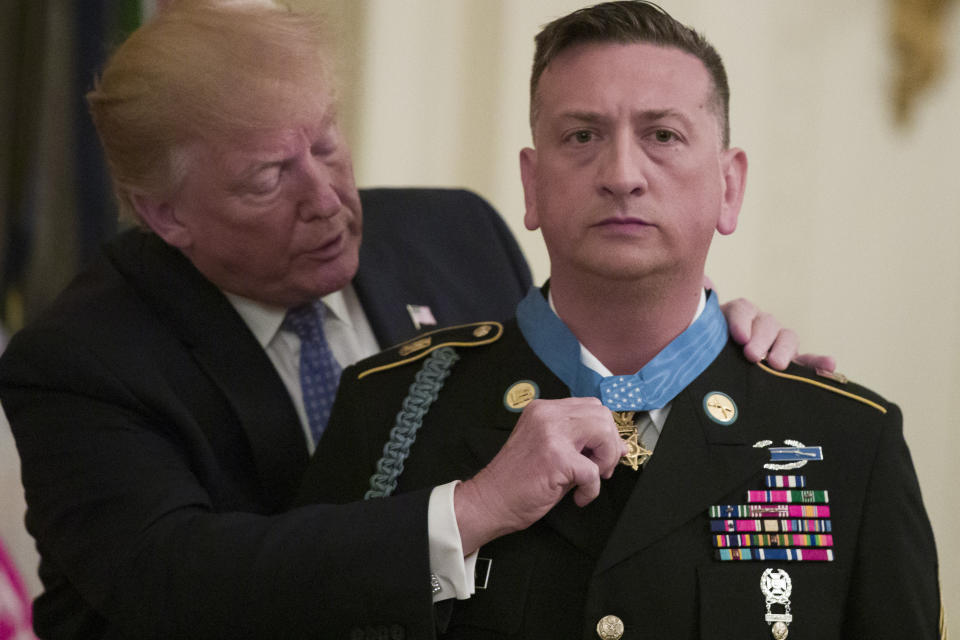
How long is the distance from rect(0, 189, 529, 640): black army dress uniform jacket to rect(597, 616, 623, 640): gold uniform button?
21cm

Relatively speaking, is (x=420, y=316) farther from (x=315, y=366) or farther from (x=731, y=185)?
(x=731, y=185)

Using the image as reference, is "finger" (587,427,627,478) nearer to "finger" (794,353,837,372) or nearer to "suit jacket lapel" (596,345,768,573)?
"suit jacket lapel" (596,345,768,573)

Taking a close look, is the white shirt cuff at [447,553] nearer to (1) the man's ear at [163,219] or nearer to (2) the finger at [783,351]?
(2) the finger at [783,351]

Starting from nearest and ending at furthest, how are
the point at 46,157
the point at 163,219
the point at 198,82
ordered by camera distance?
the point at 198,82 < the point at 163,219 < the point at 46,157

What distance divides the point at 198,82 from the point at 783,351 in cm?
100

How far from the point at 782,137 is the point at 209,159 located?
193cm

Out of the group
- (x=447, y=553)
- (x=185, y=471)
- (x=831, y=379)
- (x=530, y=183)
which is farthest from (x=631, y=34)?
(x=185, y=471)

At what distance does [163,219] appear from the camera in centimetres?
200

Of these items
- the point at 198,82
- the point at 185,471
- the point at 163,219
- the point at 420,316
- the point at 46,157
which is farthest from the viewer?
the point at 46,157

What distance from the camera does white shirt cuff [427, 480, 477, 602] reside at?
1383 mm

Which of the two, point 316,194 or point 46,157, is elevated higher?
point 316,194

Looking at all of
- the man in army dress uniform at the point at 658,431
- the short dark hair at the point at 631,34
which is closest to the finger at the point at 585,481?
the man in army dress uniform at the point at 658,431

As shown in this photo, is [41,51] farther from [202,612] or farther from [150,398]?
[202,612]

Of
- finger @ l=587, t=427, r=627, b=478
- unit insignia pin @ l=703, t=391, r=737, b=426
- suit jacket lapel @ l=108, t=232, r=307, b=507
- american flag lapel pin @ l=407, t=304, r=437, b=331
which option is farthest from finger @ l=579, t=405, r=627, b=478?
american flag lapel pin @ l=407, t=304, r=437, b=331
